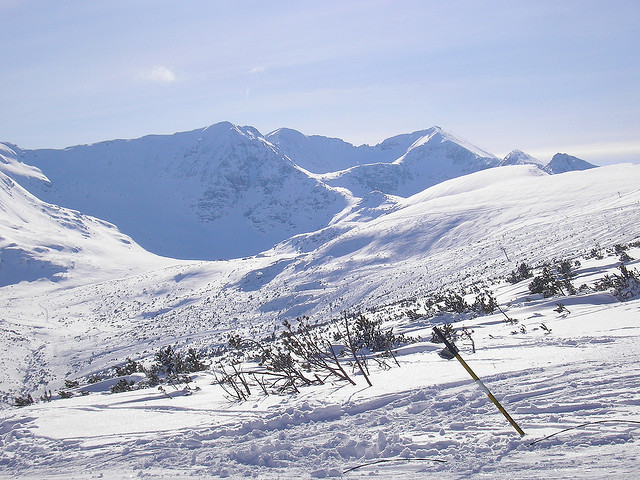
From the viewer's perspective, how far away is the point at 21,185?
650ft

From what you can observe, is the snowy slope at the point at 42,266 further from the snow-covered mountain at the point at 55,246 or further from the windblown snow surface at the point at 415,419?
the windblown snow surface at the point at 415,419

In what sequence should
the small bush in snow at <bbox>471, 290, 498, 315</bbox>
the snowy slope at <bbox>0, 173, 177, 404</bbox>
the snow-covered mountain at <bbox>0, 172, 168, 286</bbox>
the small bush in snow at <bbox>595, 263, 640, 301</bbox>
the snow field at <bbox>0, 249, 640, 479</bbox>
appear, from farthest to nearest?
the snow-covered mountain at <bbox>0, 172, 168, 286</bbox> < the snowy slope at <bbox>0, 173, 177, 404</bbox> < the small bush in snow at <bbox>471, 290, 498, 315</bbox> < the small bush in snow at <bbox>595, 263, 640, 301</bbox> < the snow field at <bbox>0, 249, 640, 479</bbox>

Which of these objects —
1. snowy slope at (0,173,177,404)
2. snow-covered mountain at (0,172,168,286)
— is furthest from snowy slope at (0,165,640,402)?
snow-covered mountain at (0,172,168,286)

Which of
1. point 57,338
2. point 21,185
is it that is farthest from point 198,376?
point 21,185

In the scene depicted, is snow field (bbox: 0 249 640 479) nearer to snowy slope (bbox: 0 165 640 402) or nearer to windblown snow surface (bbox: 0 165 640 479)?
windblown snow surface (bbox: 0 165 640 479)

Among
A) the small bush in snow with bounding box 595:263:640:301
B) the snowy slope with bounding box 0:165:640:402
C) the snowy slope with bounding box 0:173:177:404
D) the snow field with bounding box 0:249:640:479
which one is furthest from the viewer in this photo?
the snowy slope with bounding box 0:173:177:404

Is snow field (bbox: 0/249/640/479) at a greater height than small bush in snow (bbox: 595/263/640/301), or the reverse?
snow field (bbox: 0/249/640/479)

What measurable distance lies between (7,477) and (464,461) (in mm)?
3567

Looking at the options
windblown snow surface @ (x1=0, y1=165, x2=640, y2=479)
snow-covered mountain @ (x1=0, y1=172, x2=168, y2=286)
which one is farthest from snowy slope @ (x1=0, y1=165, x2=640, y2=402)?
windblown snow surface @ (x1=0, y1=165, x2=640, y2=479)

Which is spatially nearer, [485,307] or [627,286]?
[627,286]

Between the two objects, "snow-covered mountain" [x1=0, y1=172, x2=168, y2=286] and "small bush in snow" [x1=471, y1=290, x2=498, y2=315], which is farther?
"snow-covered mountain" [x1=0, y1=172, x2=168, y2=286]

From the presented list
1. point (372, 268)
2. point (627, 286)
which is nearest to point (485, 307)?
point (627, 286)

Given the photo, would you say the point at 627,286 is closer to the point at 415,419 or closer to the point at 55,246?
the point at 415,419

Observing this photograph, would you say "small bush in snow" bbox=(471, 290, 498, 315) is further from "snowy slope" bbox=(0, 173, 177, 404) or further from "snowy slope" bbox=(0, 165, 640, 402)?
"snowy slope" bbox=(0, 173, 177, 404)
